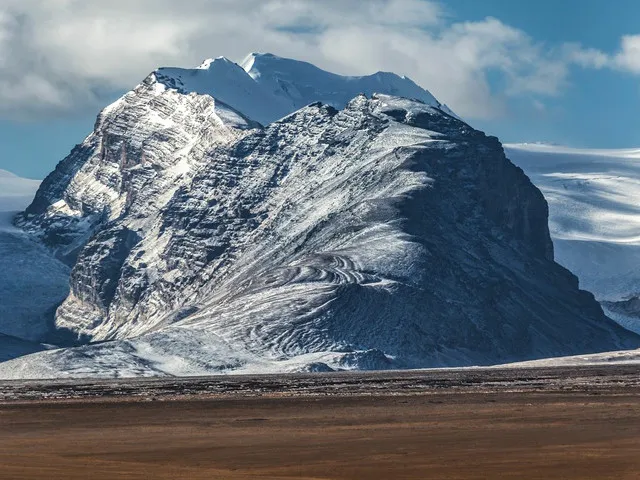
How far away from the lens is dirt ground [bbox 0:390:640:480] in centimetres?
6444

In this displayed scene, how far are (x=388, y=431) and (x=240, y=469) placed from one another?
1683cm

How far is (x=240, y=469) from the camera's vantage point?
66125mm

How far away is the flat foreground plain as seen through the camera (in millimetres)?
64812

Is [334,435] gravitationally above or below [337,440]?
above

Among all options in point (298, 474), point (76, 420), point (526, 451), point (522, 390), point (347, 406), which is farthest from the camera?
point (522, 390)

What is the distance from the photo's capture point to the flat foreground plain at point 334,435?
2552 inches

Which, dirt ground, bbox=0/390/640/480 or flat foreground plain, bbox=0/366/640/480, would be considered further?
flat foreground plain, bbox=0/366/640/480

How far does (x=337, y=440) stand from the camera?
7694cm

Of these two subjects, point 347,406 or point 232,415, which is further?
point 347,406

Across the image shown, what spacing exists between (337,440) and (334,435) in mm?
3005

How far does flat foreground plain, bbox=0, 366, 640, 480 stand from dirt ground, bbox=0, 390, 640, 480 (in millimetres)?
80

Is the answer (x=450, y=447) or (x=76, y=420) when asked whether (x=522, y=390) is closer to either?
(x=76, y=420)

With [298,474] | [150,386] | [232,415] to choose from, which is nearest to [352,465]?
[298,474]

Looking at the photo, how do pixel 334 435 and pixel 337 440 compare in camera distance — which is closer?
pixel 337 440
